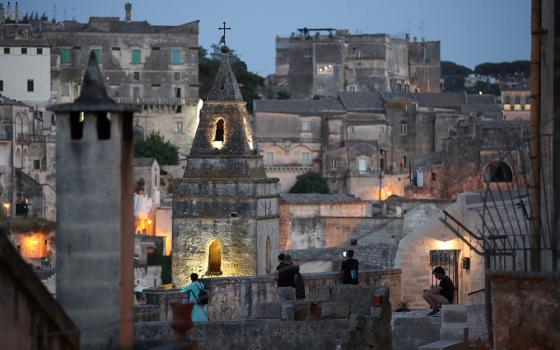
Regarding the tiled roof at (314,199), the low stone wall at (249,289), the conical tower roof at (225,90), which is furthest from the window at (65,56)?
the low stone wall at (249,289)

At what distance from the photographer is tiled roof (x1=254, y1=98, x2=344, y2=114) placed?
345ft

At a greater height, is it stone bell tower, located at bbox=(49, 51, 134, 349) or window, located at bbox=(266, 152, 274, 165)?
window, located at bbox=(266, 152, 274, 165)

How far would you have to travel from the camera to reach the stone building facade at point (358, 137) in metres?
99.9

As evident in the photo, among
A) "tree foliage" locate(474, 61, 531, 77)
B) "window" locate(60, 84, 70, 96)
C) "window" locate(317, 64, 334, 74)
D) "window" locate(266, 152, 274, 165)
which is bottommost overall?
"window" locate(266, 152, 274, 165)

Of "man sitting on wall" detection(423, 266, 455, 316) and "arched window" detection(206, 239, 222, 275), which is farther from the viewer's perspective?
"arched window" detection(206, 239, 222, 275)

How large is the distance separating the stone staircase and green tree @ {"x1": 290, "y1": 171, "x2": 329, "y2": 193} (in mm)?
78518

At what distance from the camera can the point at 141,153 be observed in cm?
9756

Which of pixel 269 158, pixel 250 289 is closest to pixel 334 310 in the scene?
pixel 250 289

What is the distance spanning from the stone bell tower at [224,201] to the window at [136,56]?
62389 millimetres

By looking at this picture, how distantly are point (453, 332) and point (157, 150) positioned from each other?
8009 cm

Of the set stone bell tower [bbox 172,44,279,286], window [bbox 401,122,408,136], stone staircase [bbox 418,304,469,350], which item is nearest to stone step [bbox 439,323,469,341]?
stone staircase [bbox 418,304,469,350]

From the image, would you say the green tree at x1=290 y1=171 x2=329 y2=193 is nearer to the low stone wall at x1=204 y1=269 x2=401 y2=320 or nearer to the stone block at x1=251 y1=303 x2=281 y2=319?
the low stone wall at x1=204 y1=269 x2=401 y2=320

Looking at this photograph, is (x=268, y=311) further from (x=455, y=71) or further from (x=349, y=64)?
(x=455, y=71)

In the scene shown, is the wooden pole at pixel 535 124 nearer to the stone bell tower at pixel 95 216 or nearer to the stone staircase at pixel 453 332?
the stone staircase at pixel 453 332
